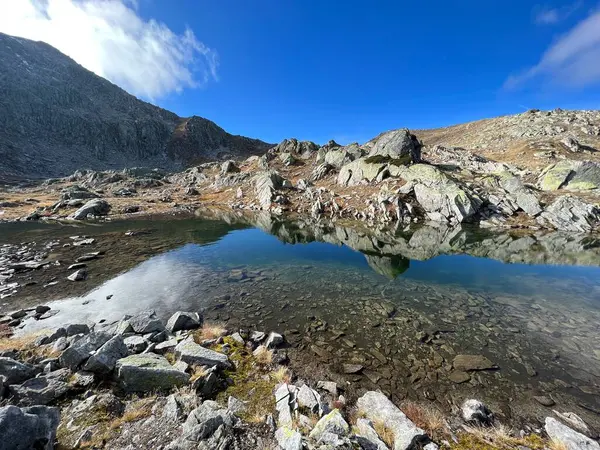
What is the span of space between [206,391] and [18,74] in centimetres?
23956

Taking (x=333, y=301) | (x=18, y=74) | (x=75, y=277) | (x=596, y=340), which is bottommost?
(x=75, y=277)

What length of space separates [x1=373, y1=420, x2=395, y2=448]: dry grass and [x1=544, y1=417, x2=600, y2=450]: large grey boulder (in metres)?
4.78

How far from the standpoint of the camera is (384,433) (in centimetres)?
752

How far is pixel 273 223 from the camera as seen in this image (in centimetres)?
5069

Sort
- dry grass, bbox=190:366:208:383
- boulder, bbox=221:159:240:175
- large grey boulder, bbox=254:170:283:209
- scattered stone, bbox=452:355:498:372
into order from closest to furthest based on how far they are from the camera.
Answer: dry grass, bbox=190:366:208:383, scattered stone, bbox=452:355:498:372, large grey boulder, bbox=254:170:283:209, boulder, bbox=221:159:240:175

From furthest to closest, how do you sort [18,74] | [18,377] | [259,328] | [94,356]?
[18,74] → [259,328] → [94,356] → [18,377]

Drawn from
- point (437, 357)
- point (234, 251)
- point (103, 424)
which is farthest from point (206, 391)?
point (234, 251)

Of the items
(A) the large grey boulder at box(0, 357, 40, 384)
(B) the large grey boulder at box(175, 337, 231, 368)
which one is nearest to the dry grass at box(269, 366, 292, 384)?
(B) the large grey boulder at box(175, 337, 231, 368)

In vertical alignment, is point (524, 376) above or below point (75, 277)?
above

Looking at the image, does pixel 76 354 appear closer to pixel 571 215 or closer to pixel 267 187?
pixel 571 215

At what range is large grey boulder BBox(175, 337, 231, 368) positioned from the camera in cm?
1012

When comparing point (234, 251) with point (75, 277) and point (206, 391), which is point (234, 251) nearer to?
point (75, 277)

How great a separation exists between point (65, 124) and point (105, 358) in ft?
669

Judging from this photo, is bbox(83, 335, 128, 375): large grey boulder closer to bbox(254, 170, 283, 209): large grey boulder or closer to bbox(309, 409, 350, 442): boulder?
bbox(309, 409, 350, 442): boulder
